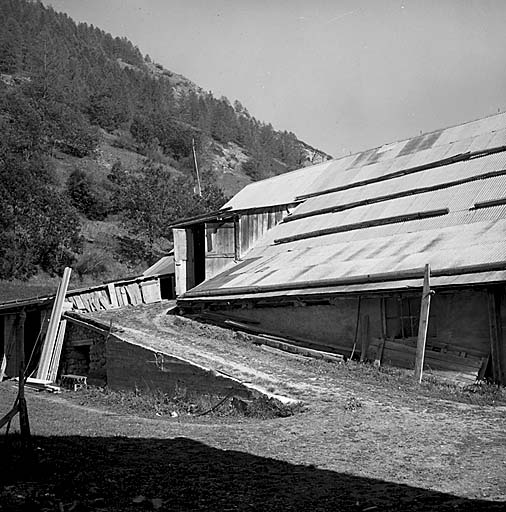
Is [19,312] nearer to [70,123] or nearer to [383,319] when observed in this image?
[383,319]

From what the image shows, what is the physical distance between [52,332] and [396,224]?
1144 cm

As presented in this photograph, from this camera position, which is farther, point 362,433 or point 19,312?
point 19,312

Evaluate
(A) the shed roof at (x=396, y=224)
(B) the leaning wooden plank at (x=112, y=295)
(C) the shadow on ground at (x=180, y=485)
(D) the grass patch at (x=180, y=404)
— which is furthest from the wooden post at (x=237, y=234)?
(C) the shadow on ground at (x=180, y=485)

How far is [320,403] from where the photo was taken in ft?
40.7

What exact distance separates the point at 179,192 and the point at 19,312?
2970cm

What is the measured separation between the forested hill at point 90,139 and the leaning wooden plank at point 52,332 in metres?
22.2

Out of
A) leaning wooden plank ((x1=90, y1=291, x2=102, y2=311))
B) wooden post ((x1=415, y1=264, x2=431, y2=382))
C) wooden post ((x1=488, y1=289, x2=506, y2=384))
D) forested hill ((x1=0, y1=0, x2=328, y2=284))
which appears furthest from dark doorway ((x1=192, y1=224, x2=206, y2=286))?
forested hill ((x1=0, y1=0, x2=328, y2=284))

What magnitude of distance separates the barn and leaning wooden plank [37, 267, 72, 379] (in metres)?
3.96

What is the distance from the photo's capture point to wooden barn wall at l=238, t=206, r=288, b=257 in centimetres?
2452

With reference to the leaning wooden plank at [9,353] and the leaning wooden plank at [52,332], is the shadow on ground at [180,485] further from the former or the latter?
the leaning wooden plank at [9,353]

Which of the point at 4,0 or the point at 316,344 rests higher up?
the point at 4,0

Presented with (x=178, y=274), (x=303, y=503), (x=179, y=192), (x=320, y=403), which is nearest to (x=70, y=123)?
(x=179, y=192)

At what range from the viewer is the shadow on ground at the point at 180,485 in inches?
256

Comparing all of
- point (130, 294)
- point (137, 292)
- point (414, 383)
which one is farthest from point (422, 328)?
point (137, 292)
